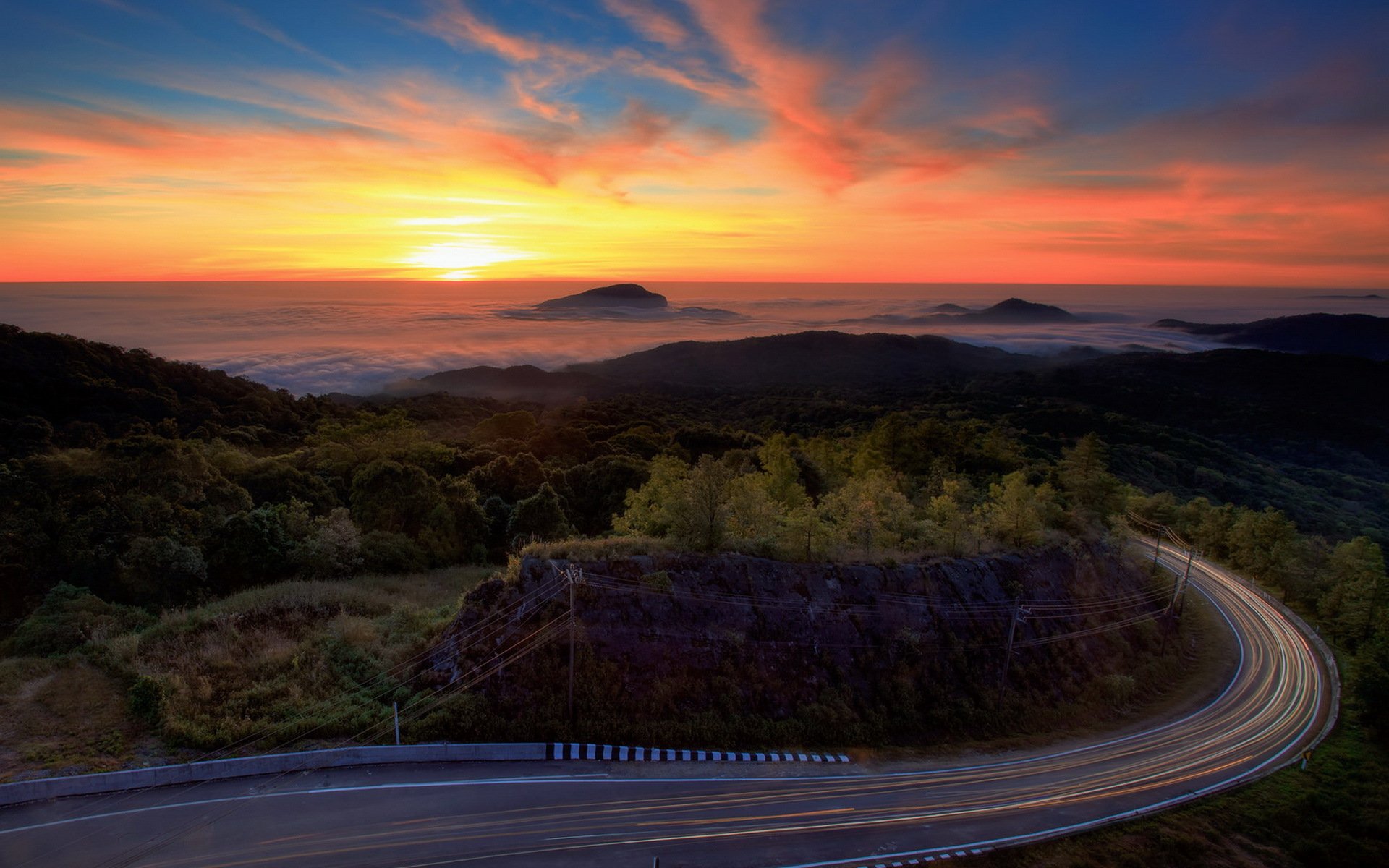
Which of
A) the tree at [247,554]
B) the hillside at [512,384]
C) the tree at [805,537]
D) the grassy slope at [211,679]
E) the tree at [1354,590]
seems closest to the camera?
the grassy slope at [211,679]

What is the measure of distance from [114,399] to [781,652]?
7164 centimetres

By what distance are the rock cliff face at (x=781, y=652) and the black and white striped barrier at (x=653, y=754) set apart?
0.59 meters

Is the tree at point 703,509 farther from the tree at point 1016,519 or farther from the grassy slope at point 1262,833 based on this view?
the tree at point 1016,519

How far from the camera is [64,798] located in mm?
15680

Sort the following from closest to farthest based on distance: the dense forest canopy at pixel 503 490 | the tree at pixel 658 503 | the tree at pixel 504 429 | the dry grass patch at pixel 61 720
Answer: the dry grass patch at pixel 61 720 → the tree at pixel 658 503 → the dense forest canopy at pixel 503 490 → the tree at pixel 504 429

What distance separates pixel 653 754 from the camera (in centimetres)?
2064

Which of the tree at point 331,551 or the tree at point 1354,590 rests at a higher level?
the tree at point 331,551

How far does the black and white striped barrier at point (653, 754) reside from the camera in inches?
789

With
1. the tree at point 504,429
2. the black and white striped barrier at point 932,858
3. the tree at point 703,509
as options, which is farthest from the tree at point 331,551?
the tree at point 504,429

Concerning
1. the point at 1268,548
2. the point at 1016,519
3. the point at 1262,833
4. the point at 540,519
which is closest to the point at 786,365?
the point at 1268,548

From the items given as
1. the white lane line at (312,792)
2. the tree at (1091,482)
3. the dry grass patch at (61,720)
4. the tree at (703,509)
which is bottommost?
the white lane line at (312,792)

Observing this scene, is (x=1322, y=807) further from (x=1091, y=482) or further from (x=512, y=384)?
(x=512, y=384)

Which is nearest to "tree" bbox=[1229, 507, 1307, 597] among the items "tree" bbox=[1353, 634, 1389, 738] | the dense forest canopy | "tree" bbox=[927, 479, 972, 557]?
the dense forest canopy

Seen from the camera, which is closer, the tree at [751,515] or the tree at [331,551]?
the tree at [751,515]
